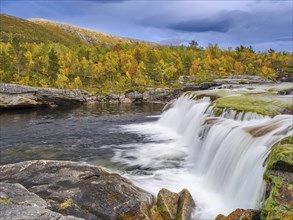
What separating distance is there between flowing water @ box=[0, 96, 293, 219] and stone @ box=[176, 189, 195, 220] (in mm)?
511

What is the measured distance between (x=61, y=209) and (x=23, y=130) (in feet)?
103

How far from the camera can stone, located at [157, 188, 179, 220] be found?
504 inches

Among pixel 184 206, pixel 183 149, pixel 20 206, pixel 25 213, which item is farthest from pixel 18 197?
pixel 183 149

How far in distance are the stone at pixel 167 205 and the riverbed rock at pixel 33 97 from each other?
59.5m

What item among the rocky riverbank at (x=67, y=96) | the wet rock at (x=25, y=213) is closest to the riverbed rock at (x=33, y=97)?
the rocky riverbank at (x=67, y=96)

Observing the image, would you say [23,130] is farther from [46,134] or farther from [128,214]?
[128,214]

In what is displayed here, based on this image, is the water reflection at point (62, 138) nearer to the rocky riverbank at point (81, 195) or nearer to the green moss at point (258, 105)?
the rocky riverbank at point (81, 195)

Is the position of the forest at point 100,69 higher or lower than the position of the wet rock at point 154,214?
higher

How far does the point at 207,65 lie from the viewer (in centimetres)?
13650

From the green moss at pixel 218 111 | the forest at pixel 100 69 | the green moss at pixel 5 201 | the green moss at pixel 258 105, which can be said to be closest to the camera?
the green moss at pixel 5 201

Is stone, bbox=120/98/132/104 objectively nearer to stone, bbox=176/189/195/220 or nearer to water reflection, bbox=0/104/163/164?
water reflection, bbox=0/104/163/164

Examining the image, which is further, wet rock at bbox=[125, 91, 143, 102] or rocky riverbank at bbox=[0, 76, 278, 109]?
wet rock at bbox=[125, 91, 143, 102]

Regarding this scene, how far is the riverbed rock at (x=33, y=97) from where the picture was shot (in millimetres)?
63838

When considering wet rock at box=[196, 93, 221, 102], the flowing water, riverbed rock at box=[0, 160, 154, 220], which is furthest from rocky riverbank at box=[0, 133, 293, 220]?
wet rock at box=[196, 93, 221, 102]
